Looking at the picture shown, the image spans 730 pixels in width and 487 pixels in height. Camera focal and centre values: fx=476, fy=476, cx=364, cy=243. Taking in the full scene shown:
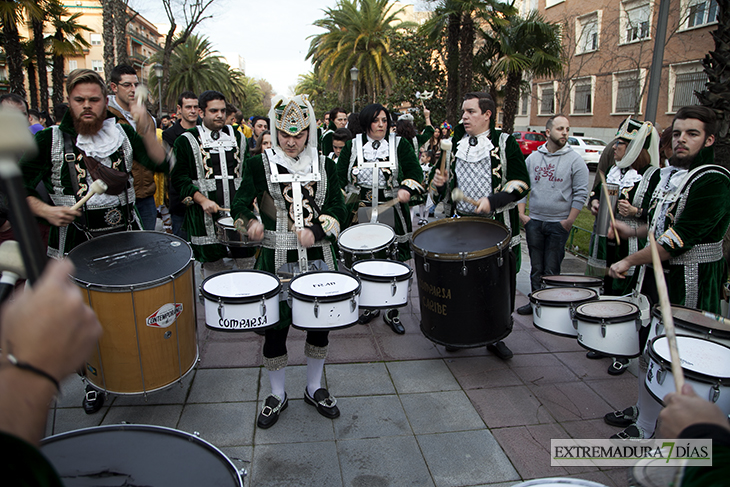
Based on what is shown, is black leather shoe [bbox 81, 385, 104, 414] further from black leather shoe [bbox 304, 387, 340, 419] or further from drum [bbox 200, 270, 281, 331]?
black leather shoe [bbox 304, 387, 340, 419]

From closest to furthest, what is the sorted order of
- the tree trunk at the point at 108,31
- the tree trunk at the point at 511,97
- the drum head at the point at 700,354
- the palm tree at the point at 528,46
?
1. the drum head at the point at 700,354
2. the tree trunk at the point at 108,31
3. the palm tree at the point at 528,46
4. the tree trunk at the point at 511,97

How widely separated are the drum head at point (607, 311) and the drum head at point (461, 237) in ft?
2.25

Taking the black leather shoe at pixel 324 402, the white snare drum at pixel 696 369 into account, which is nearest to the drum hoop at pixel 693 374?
the white snare drum at pixel 696 369

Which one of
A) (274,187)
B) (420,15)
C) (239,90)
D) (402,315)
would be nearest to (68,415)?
(274,187)

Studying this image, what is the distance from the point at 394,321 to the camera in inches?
181

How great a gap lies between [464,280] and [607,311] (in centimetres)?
90

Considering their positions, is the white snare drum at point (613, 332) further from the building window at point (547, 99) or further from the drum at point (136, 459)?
the building window at point (547, 99)

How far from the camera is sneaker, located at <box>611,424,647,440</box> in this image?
2848 millimetres

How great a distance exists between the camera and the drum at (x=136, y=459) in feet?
4.43

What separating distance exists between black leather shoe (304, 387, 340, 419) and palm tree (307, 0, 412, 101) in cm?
2449

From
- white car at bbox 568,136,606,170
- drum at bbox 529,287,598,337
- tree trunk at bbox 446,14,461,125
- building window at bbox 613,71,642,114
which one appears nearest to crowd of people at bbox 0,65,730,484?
drum at bbox 529,287,598,337

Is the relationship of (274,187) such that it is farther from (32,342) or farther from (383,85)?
(383,85)

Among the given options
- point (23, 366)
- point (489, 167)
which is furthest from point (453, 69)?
point (23, 366)

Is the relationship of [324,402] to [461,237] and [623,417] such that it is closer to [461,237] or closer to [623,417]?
[461,237]
